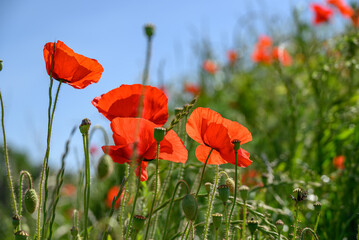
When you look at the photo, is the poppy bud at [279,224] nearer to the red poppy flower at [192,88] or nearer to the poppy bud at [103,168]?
the poppy bud at [103,168]

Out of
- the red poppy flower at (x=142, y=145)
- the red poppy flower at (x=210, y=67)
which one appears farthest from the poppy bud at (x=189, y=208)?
the red poppy flower at (x=210, y=67)

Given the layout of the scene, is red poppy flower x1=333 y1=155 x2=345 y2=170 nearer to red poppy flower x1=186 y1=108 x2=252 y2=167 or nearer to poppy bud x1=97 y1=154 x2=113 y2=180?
red poppy flower x1=186 y1=108 x2=252 y2=167

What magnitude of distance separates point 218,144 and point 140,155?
19 cm

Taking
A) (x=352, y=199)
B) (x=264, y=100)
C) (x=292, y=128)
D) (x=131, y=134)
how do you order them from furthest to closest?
(x=264, y=100) → (x=292, y=128) → (x=352, y=199) → (x=131, y=134)

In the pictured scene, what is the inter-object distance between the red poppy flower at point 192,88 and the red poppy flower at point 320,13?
147 cm

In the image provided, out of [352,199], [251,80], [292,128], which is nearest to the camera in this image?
[352,199]

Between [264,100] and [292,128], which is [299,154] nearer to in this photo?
[292,128]

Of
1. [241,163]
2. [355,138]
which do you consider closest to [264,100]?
[355,138]

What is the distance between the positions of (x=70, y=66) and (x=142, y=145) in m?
0.27

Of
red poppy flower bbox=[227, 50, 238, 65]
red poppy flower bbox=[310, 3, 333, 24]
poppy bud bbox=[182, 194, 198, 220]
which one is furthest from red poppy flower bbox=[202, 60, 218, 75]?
poppy bud bbox=[182, 194, 198, 220]

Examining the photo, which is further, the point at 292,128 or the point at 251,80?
the point at 251,80

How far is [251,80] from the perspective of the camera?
455 cm

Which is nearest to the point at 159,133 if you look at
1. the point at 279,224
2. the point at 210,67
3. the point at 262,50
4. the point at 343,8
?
the point at 279,224

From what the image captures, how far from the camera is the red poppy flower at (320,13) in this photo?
3970mm
